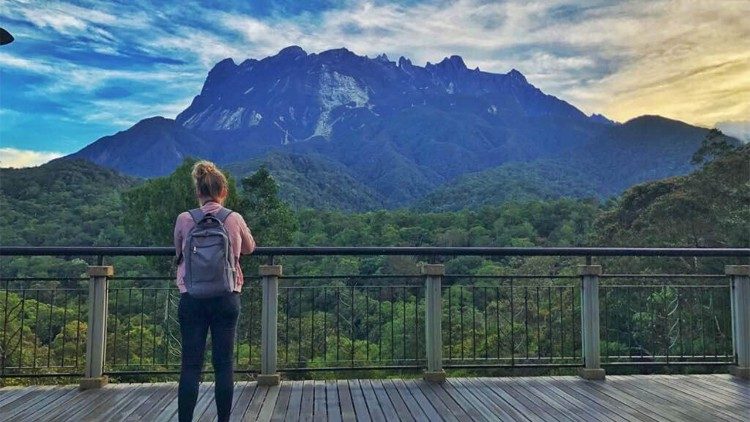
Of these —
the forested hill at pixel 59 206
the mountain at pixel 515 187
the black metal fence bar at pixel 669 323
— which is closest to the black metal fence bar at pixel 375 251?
the black metal fence bar at pixel 669 323

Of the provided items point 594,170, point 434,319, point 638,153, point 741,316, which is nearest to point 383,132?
point 594,170

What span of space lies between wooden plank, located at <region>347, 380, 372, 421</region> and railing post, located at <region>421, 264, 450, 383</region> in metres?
0.58

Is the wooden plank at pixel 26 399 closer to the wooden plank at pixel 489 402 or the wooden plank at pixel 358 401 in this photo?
the wooden plank at pixel 358 401

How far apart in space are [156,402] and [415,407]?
1769 millimetres

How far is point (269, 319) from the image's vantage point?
4.23 metres

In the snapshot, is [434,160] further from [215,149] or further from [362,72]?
[362,72]

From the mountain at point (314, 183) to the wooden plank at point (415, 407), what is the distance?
52679 millimetres

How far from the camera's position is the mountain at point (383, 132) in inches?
3027

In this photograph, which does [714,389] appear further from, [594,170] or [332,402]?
[594,170]

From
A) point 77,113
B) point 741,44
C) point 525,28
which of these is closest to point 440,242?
point 525,28

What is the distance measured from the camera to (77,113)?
1575 inches

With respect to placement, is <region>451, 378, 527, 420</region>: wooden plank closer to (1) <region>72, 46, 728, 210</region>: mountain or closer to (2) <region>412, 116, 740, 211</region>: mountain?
(2) <region>412, 116, 740, 211</region>: mountain

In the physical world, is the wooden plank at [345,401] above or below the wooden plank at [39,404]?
above

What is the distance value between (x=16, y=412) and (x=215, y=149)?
123307mm
